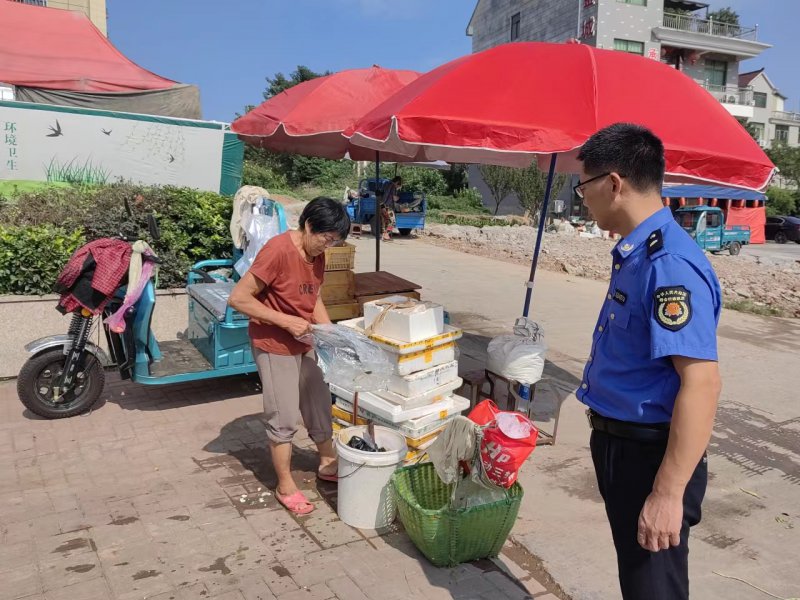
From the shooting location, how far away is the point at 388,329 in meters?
3.81

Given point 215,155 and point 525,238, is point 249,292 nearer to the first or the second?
point 215,155

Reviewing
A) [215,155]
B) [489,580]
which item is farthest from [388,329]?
[215,155]

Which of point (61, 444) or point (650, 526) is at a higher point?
point (650, 526)

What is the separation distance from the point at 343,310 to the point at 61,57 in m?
10.2

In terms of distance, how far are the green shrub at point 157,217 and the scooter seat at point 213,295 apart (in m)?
0.90

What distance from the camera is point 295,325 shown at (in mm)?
3312

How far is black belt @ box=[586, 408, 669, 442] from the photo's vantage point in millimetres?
1834

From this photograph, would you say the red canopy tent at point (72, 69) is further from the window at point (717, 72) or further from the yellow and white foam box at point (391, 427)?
the window at point (717, 72)

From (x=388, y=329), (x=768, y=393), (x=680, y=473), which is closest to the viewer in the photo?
(x=680, y=473)

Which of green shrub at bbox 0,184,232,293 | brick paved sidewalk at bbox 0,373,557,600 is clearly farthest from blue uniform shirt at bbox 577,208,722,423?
green shrub at bbox 0,184,232,293

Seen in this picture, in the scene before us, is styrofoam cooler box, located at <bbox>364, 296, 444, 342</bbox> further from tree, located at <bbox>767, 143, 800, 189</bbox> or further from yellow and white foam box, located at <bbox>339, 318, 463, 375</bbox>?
tree, located at <bbox>767, 143, 800, 189</bbox>

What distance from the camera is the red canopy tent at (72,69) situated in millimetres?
11094

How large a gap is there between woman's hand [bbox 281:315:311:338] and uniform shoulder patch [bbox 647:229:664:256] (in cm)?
200

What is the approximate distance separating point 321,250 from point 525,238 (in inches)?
709
